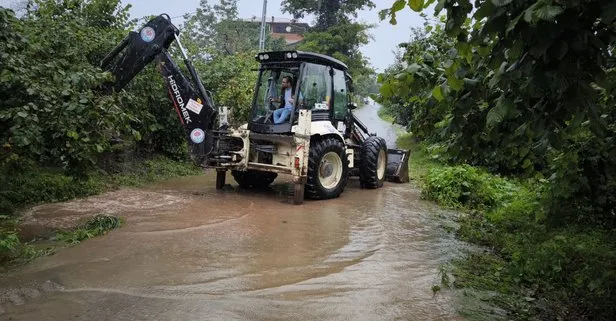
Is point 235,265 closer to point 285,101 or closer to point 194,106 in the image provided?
point 194,106

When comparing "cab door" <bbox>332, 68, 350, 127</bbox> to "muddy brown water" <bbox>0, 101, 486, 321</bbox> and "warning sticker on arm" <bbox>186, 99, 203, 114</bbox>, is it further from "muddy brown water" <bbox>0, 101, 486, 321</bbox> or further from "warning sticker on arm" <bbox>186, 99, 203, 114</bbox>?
"warning sticker on arm" <bbox>186, 99, 203, 114</bbox>

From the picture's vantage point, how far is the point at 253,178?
34.1ft

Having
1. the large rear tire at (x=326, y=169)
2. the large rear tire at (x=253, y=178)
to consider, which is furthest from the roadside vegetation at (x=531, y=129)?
the large rear tire at (x=253, y=178)

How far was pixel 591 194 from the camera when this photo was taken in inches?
231

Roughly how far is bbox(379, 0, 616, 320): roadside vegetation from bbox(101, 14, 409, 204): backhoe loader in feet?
8.99

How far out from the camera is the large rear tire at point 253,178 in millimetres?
10219

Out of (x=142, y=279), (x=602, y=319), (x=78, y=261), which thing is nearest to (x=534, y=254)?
(x=602, y=319)

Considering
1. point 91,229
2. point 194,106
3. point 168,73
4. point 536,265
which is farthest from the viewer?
point 194,106

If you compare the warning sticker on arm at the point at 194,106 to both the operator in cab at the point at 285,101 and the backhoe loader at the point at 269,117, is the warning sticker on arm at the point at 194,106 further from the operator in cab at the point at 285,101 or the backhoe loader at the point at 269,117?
the operator in cab at the point at 285,101

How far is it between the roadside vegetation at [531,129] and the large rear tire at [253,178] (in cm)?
400

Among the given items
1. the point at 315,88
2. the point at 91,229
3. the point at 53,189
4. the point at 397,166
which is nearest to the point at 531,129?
the point at 91,229

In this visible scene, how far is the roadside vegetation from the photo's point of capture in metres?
2.36

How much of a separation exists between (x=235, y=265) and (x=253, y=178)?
5.29m

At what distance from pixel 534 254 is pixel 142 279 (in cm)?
413
